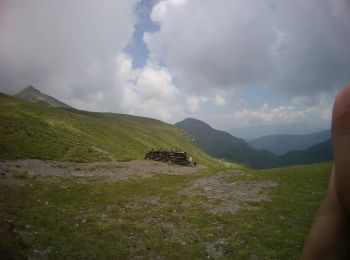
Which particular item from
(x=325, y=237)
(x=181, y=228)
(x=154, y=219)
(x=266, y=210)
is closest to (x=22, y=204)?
(x=154, y=219)

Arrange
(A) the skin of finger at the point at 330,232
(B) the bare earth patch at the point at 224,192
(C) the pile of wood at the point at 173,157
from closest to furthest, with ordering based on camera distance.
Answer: (A) the skin of finger at the point at 330,232
(B) the bare earth patch at the point at 224,192
(C) the pile of wood at the point at 173,157

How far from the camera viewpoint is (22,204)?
24953 mm

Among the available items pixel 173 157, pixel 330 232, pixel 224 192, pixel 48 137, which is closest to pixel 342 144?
pixel 330 232

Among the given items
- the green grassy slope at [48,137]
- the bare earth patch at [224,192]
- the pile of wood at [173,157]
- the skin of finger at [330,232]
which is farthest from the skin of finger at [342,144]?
the pile of wood at [173,157]

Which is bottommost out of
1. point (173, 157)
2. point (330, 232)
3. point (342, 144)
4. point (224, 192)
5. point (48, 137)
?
point (224, 192)

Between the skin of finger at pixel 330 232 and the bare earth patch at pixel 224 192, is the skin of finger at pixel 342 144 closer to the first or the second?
the skin of finger at pixel 330 232

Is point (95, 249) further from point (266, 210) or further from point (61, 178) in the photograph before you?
point (61, 178)

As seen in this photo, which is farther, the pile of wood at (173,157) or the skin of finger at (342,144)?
the pile of wood at (173,157)

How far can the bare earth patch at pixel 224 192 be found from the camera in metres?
28.2

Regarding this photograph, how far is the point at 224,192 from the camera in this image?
114 feet

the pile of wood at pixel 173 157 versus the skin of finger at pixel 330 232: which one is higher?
the pile of wood at pixel 173 157

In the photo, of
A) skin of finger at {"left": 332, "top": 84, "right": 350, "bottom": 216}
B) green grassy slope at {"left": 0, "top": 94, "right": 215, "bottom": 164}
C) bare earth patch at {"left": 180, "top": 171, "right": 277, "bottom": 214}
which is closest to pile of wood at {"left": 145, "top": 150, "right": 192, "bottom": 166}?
green grassy slope at {"left": 0, "top": 94, "right": 215, "bottom": 164}

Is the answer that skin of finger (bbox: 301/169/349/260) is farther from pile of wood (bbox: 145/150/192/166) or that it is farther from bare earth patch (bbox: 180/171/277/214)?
pile of wood (bbox: 145/150/192/166)

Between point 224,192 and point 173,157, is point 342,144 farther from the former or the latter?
point 173,157
